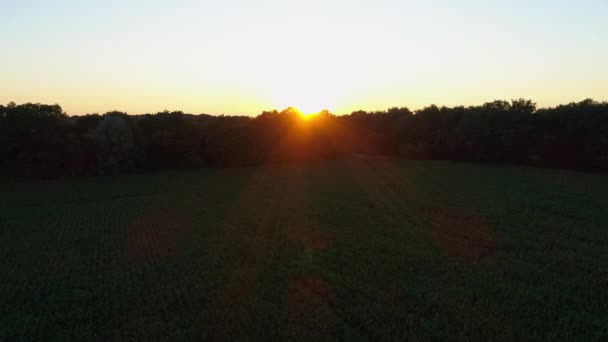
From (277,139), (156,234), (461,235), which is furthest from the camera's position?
(277,139)

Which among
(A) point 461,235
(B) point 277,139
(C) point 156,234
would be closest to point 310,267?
(A) point 461,235

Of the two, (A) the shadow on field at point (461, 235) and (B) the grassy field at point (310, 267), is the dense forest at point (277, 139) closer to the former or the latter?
(B) the grassy field at point (310, 267)

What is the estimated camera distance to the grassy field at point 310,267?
1057 cm

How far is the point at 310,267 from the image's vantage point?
47.9 ft

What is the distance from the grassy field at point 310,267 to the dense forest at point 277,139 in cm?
1627

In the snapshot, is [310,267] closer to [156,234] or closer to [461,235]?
[461,235]

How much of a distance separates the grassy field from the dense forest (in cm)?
1627

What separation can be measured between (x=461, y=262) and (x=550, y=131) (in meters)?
45.1

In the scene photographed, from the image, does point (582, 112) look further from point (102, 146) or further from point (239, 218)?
point (102, 146)

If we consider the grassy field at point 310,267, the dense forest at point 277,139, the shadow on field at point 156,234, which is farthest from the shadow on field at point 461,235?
the dense forest at point 277,139

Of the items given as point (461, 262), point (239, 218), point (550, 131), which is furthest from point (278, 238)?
point (550, 131)

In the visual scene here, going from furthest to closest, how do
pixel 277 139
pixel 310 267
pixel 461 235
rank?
1. pixel 277 139
2. pixel 461 235
3. pixel 310 267

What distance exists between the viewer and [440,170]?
46156 millimetres

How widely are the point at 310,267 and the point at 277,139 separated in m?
42.3
